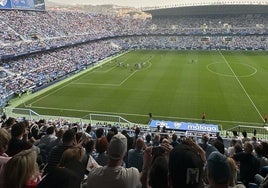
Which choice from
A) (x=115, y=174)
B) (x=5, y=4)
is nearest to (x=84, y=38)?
(x=5, y=4)

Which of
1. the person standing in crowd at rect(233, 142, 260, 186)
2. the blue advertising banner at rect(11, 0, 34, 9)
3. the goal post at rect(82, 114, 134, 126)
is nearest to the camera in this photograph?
the person standing in crowd at rect(233, 142, 260, 186)

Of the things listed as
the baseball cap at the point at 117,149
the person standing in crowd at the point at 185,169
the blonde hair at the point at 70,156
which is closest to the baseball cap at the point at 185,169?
the person standing in crowd at the point at 185,169

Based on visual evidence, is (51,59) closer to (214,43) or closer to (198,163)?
(214,43)

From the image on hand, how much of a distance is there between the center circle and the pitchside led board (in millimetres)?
40489

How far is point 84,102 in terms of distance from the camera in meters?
36.3

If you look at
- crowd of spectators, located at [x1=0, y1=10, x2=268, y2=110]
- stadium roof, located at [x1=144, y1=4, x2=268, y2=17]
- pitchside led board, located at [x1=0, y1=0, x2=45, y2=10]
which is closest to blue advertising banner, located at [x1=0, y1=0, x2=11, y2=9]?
pitchside led board, located at [x1=0, y1=0, x2=45, y2=10]

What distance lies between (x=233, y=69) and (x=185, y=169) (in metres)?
50.8

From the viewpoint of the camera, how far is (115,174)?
14.0 ft

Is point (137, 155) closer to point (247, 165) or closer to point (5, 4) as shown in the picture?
point (247, 165)

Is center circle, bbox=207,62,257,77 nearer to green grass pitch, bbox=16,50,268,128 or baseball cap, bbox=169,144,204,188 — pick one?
green grass pitch, bbox=16,50,268,128

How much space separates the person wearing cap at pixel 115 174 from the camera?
4.23m

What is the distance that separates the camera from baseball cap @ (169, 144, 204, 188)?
3623 mm

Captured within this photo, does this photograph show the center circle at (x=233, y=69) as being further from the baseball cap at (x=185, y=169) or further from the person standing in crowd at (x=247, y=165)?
the baseball cap at (x=185, y=169)

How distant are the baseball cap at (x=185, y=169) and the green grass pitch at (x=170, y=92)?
83.4 feet
